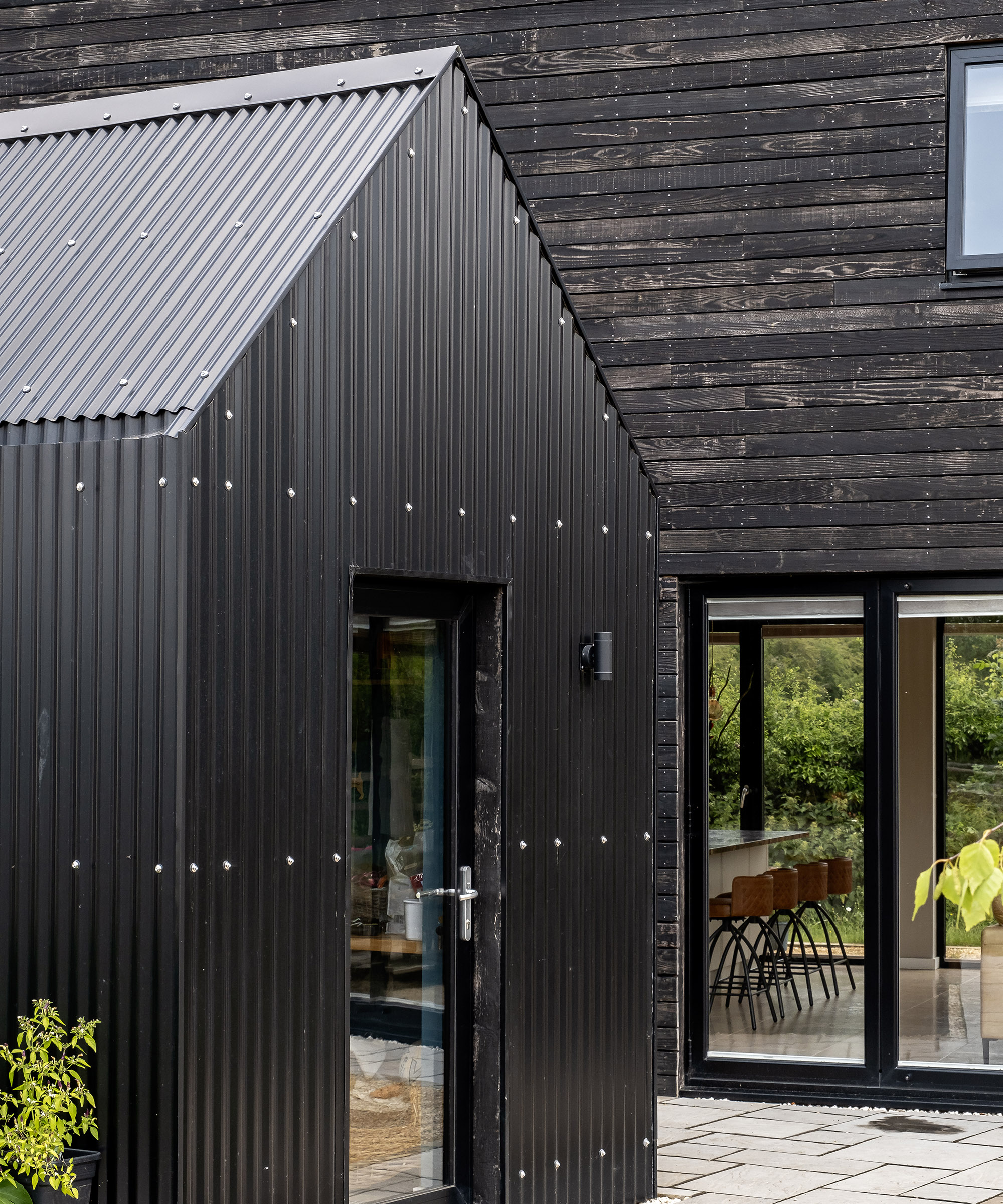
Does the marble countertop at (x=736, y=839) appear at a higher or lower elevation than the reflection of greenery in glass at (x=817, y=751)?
lower

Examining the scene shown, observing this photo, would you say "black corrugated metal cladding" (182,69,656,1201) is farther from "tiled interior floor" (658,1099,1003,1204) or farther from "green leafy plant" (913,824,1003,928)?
"green leafy plant" (913,824,1003,928)

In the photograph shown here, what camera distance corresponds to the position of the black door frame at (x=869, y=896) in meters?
8.01

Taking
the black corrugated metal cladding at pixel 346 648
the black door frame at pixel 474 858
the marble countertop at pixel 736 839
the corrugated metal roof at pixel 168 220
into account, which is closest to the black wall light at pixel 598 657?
the black corrugated metal cladding at pixel 346 648

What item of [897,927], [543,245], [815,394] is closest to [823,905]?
[897,927]

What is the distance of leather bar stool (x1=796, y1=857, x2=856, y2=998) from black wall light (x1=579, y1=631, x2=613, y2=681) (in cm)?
275

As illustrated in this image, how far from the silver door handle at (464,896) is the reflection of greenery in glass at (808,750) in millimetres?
3075

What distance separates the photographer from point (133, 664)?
14.3 feet

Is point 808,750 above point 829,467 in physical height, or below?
below

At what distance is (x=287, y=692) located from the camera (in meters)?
4.72

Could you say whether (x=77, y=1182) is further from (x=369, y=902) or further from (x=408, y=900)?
(x=408, y=900)

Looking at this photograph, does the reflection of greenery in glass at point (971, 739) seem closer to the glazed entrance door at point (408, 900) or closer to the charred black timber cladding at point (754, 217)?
the charred black timber cladding at point (754, 217)

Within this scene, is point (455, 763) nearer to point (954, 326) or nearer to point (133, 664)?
point (133, 664)

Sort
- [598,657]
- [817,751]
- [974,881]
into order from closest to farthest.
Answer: [974,881]
[598,657]
[817,751]

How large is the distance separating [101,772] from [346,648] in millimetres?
882
